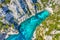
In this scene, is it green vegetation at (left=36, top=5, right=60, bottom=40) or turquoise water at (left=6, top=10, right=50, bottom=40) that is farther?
turquoise water at (left=6, top=10, right=50, bottom=40)

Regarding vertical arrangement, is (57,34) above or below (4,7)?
below

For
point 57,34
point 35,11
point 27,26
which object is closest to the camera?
point 57,34

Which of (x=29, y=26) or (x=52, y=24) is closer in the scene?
(x=52, y=24)

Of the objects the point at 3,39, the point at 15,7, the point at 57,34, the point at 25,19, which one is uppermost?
the point at 15,7

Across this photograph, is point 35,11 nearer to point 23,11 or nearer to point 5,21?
point 23,11

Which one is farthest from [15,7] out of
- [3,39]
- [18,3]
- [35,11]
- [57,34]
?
[57,34]

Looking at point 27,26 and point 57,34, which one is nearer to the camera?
point 57,34

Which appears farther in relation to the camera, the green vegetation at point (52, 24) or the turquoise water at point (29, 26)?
the turquoise water at point (29, 26)

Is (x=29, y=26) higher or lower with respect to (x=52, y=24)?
higher
